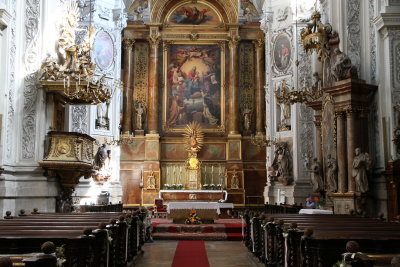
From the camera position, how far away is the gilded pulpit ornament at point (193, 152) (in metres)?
25.8

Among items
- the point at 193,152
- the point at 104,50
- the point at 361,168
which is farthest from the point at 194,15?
the point at 361,168

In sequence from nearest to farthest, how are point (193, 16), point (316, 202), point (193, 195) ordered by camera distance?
point (316, 202), point (193, 195), point (193, 16)

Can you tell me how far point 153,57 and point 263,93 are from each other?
5.94 meters

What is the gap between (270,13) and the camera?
2370 centimetres

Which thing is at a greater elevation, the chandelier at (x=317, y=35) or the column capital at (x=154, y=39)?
the column capital at (x=154, y=39)

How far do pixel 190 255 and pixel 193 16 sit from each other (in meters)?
18.9

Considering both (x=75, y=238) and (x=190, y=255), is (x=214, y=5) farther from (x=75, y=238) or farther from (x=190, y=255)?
(x=75, y=238)

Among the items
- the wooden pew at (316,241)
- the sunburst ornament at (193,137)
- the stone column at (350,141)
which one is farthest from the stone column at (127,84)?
the wooden pew at (316,241)

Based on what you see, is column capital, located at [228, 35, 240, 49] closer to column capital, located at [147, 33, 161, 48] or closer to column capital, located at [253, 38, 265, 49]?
column capital, located at [253, 38, 265, 49]

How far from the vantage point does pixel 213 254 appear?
11484mm

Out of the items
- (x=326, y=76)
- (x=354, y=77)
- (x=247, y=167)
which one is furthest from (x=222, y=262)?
(x=247, y=167)

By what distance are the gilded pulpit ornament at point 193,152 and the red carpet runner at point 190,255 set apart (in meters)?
11.5

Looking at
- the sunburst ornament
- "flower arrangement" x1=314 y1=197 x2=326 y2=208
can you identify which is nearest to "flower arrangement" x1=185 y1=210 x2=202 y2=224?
"flower arrangement" x1=314 y1=197 x2=326 y2=208

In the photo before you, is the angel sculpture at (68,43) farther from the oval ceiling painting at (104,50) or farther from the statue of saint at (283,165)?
the statue of saint at (283,165)
